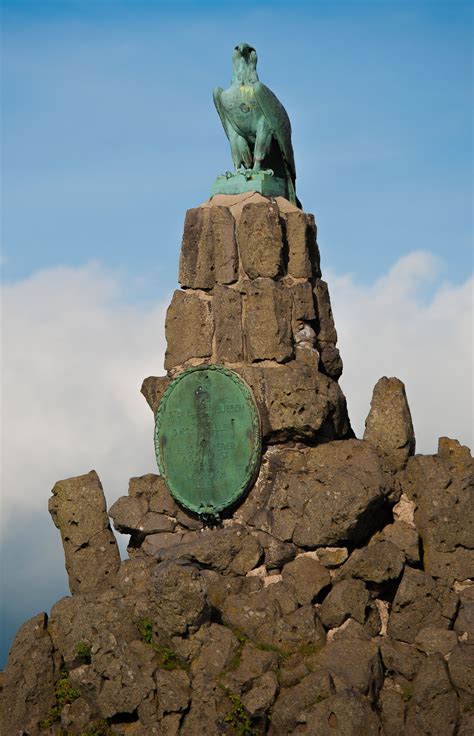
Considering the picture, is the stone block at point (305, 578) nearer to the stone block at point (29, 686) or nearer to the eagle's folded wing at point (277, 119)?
the stone block at point (29, 686)

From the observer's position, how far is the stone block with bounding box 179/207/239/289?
17.2 m

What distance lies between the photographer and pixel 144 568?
53.7 ft

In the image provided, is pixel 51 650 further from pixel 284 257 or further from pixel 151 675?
pixel 284 257

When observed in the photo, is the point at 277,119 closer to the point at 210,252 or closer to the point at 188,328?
the point at 210,252

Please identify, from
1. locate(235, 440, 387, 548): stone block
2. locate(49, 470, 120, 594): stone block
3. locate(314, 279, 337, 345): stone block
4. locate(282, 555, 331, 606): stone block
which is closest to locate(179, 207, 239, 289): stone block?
locate(314, 279, 337, 345): stone block

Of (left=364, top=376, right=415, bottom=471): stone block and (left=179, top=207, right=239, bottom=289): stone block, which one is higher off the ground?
(left=179, top=207, right=239, bottom=289): stone block

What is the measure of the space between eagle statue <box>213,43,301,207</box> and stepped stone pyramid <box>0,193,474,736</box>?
67cm

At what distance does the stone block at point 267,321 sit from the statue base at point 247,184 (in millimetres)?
1296

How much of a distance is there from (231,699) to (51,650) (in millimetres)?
2124

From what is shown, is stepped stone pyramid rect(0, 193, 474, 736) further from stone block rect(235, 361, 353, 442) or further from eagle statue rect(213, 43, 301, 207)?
eagle statue rect(213, 43, 301, 207)

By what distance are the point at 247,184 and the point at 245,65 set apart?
142cm

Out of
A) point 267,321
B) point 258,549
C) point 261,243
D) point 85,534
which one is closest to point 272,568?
point 258,549

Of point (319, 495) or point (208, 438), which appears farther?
point (208, 438)

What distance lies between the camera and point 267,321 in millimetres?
16812
